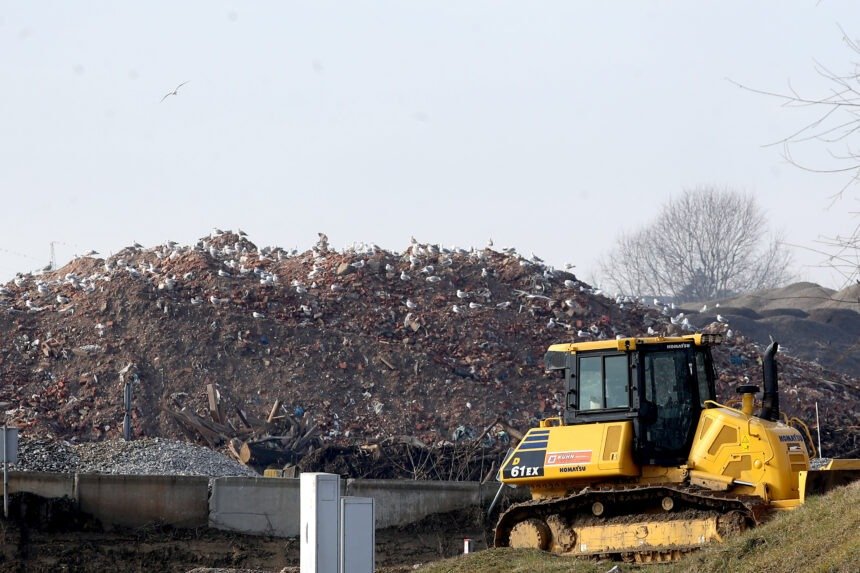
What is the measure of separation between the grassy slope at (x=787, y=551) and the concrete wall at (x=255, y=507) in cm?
588

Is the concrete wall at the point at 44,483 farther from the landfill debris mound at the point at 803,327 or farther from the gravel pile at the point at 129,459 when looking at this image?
the landfill debris mound at the point at 803,327

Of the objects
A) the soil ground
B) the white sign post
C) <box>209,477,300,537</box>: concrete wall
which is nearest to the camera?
the soil ground

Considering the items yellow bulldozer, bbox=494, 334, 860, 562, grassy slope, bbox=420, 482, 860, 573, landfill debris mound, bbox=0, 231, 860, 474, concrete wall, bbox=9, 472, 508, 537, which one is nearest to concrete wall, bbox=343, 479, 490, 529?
concrete wall, bbox=9, 472, 508, 537

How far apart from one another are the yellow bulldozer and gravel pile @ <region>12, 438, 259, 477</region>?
7794mm

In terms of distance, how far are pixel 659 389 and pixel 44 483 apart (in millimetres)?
9114

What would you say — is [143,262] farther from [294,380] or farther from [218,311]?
[294,380]

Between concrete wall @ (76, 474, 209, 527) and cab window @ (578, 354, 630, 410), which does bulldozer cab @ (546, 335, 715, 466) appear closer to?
cab window @ (578, 354, 630, 410)

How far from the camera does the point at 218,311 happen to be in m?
30.2

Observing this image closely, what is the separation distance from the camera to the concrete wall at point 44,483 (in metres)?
17.7

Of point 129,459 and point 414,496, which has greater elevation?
point 129,459

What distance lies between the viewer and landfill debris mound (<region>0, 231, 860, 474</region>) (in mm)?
26406

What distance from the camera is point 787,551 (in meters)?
10.0

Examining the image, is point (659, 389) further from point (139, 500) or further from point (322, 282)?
point (322, 282)

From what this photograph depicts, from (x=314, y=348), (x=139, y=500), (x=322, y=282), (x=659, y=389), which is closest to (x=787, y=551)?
(x=659, y=389)
